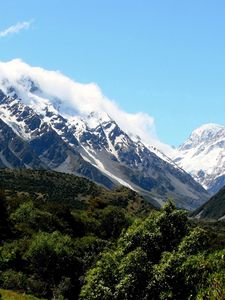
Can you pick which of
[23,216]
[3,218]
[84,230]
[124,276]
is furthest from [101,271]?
[84,230]

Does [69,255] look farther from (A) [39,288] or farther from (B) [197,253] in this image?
(B) [197,253]

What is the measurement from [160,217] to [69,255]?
162 ft

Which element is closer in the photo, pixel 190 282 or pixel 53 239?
pixel 190 282

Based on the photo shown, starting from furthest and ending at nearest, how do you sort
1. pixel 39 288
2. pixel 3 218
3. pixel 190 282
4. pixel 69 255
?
pixel 3 218, pixel 69 255, pixel 39 288, pixel 190 282

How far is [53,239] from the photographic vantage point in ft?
349

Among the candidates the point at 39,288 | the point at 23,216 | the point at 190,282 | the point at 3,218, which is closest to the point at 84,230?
the point at 23,216

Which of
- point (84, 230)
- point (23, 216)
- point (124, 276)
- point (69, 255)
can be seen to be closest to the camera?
point (124, 276)

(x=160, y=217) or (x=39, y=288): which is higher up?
(x=160, y=217)

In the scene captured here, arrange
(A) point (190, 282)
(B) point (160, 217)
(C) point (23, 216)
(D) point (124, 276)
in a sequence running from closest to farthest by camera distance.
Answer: (A) point (190, 282) → (D) point (124, 276) → (B) point (160, 217) → (C) point (23, 216)

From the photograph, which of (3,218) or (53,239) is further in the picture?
(3,218)

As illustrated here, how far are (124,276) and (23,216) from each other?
8883 centimetres

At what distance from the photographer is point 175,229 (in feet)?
196

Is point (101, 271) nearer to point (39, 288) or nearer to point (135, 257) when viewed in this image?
point (135, 257)

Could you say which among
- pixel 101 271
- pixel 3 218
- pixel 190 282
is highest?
pixel 190 282
